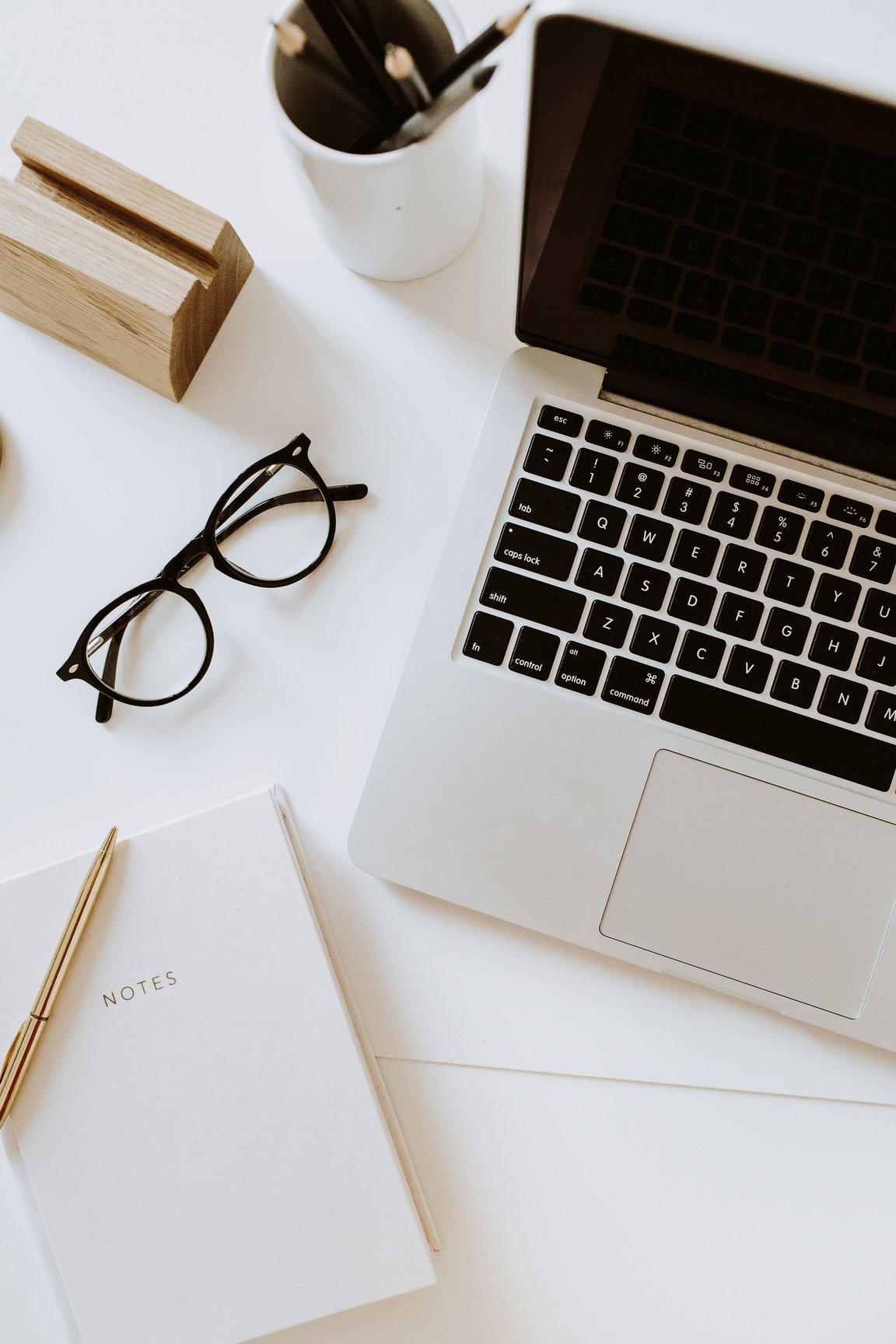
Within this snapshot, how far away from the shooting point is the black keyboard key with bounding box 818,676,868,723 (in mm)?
579

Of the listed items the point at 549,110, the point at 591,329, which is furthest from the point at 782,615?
the point at 549,110

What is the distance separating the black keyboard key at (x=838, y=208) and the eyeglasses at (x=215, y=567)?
33 cm

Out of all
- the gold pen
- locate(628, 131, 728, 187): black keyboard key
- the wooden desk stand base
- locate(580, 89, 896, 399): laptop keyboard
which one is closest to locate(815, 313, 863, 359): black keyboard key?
locate(580, 89, 896, 399): laptop keyboard

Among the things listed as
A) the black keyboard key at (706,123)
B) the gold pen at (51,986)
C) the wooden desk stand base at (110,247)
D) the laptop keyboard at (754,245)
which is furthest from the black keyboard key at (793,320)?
the gold pen at (51,986)

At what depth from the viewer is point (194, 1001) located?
2.00ft

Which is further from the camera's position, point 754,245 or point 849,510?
point 849,510

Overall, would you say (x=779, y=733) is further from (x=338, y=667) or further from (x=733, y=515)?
(x=338, y=667)

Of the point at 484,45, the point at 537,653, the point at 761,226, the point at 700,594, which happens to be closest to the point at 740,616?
the point at 700,594

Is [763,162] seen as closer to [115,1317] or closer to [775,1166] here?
[775,1166]

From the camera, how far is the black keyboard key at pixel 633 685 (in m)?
0.59

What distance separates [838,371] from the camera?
506 millimetres

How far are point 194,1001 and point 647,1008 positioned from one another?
0.99ft

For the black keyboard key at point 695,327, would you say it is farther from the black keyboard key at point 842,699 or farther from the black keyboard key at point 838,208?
the black keyboard key at point 842,699

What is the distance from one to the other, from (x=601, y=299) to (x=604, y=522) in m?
0.13
